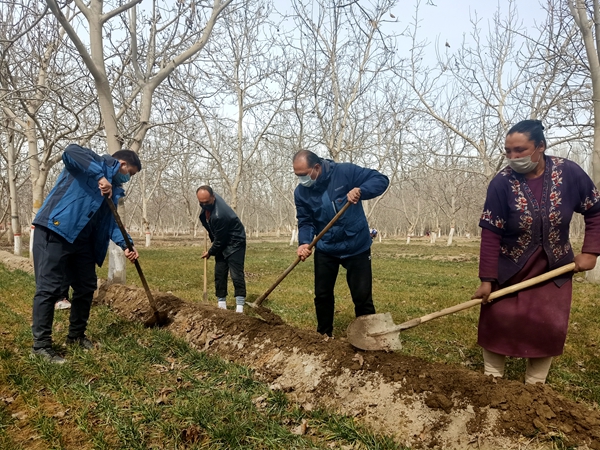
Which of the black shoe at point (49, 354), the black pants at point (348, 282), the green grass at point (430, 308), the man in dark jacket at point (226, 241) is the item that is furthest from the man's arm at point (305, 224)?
the black shoe at point (49, 354)

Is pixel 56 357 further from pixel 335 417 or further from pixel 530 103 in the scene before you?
pixel 530 103

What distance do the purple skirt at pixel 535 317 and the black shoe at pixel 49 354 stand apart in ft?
12.0

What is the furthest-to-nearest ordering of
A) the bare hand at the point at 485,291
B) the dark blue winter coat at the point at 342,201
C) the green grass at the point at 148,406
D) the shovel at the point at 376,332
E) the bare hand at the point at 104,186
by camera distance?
the dark blue winter coat at the point at 342,201 < the bare hand at the point at 104,186 < the shovel at the point at 376,332 < the bare hand at the point at 485,291 < the green grass at the point at 148,406

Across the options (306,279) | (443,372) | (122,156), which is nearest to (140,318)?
(122,156)

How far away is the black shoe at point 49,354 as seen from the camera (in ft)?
11.4

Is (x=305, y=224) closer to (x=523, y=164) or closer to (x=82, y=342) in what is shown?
(x=523, y=164)

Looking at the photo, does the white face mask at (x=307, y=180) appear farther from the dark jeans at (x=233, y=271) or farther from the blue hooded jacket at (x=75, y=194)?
the dark jeans at (x=233, y=271)

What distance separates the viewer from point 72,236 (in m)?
3.54

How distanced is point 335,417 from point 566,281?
1.80 m

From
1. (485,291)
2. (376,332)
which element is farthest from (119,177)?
(485,291)

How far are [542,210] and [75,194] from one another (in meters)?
3.85

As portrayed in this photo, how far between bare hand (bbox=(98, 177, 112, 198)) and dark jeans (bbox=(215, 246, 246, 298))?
2.35 meters

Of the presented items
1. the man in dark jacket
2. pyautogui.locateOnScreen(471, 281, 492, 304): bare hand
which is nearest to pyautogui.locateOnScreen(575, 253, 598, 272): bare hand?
pyautogui.locateOnScreen(471, 281, 492, 304): bare hand

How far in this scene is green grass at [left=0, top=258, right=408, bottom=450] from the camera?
7.88ft
